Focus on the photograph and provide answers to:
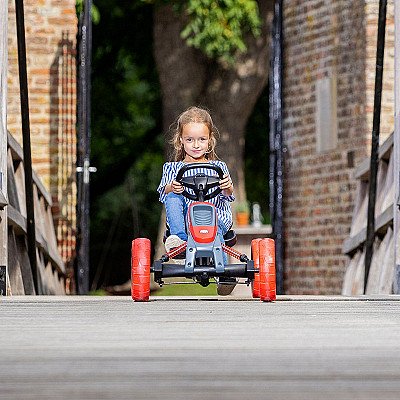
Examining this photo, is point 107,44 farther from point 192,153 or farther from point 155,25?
point 192,153

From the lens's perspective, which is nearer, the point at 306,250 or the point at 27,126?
the point at 27,126

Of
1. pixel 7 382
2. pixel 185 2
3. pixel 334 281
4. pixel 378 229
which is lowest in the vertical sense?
pixel 334 281

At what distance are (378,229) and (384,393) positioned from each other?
791 centimetres

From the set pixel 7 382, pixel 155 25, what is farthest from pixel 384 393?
pixel 155 25

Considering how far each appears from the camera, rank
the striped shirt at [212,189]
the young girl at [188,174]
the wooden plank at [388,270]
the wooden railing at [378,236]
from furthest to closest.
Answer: the wooden railing at [378,236] → the wooden plank at [388,270] → the striped shirt at [212,189] → the young girl at [188,174]

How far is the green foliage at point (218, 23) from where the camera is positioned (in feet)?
53.6

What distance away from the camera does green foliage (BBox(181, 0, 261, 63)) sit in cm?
1633

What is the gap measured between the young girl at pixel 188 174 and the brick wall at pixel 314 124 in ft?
17.6

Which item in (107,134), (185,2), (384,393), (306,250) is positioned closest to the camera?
(384,393)

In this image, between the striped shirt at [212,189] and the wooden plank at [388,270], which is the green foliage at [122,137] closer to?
the wooden plank at [388,270]

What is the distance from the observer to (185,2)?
1688 cm

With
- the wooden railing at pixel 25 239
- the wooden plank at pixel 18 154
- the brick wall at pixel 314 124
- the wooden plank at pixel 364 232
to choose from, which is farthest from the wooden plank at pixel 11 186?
the brick wall at pixel 314 124

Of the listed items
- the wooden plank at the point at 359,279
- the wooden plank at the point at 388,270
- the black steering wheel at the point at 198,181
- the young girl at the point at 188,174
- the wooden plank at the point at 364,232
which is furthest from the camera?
the wooden plank at the point at 359,279

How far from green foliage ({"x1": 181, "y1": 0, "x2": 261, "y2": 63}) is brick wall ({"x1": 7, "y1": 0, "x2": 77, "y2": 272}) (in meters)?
3.18
